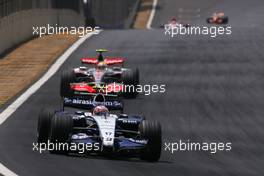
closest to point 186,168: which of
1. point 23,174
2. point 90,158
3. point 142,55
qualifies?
point 90,158

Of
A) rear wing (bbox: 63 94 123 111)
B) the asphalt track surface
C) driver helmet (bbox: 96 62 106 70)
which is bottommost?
the asphalt track surface

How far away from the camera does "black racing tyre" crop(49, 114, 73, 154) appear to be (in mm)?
16562

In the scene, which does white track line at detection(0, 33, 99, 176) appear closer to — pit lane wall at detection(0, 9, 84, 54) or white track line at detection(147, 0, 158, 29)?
pit lane wall at detection(0, 9, 84, 54)

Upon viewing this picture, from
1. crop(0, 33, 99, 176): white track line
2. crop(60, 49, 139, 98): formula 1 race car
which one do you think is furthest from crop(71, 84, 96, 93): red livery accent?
crop(0, 33, 99, 176): white track line

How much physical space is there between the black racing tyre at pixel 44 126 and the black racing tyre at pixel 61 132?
0.59 meters

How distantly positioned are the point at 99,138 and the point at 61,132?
822mm

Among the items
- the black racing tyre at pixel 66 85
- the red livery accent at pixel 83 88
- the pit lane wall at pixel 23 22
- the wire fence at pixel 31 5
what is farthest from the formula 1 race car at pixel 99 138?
the wire fence at pixel 31 5

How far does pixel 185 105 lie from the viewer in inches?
969

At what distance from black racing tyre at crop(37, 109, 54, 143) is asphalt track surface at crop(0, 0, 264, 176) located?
0.34 meters

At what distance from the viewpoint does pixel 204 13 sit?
8838 cm

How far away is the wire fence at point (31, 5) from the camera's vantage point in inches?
1461

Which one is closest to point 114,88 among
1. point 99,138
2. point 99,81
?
point 99,81

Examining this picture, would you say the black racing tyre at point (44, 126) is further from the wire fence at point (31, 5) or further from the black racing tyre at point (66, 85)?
the wire fence at point (31, 5)

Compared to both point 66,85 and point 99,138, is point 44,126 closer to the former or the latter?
point 99,138
